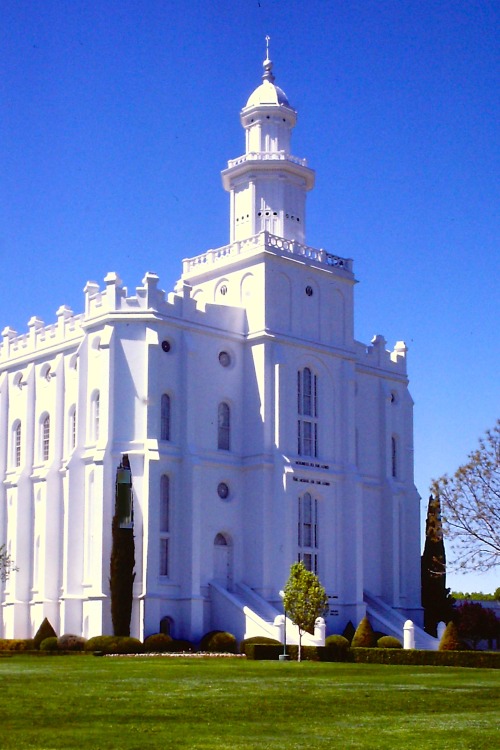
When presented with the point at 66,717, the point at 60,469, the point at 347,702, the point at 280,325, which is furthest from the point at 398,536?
the point at 66,717

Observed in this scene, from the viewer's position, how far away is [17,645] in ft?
186

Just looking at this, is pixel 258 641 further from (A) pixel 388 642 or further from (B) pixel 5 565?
(B) pixel 5 565

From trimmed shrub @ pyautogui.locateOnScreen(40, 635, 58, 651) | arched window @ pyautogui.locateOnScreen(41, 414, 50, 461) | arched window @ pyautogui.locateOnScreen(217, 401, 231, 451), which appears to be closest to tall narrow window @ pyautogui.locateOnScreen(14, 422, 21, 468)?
arched window @ pyautogui.locateOnScreen(41, 414, 50, 461)

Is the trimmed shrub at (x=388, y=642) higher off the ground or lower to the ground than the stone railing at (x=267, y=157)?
lower

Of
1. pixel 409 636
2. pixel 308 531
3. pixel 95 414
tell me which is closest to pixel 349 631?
pixel 308 531

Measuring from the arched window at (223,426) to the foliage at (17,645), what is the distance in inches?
518

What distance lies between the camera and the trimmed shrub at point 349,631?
59.1 metres

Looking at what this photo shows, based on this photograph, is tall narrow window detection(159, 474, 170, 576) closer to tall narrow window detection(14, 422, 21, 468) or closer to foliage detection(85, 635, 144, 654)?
foliage detection(85, 635, 144, 654)

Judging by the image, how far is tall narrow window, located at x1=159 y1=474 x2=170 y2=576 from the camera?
55.5 m

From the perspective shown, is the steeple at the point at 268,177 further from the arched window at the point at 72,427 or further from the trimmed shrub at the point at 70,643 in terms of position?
the trimmed shrub at the point at 70,643

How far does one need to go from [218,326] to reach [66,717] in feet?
128

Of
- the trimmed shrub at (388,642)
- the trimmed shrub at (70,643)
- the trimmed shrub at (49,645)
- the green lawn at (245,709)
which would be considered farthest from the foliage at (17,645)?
the green lawn at (245,709)

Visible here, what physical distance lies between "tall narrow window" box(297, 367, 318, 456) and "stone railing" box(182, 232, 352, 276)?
20.6 feet

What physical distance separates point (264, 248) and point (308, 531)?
1465 centimetres
